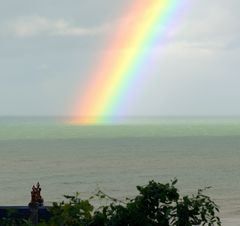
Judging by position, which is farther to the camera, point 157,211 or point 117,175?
point 117,175

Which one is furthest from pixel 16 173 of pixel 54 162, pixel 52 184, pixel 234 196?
pixel 234 196

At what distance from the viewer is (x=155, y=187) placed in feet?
17.4

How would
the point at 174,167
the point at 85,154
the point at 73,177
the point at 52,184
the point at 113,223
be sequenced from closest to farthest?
1. the point at 113,223
2. the point at 52,184
3. the point at 73,177
4. the point at 174,167
5. the point at 85,154

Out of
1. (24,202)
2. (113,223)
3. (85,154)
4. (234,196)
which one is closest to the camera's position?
(113,223)

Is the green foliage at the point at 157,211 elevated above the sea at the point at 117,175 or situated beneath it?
elevated above

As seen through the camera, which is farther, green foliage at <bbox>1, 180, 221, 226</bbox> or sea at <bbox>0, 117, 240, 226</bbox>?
sea at <bbox>0, 117, 240, 226</bbox>

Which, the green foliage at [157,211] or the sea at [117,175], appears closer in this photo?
the green foliage at [157,211]

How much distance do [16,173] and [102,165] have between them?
18.6 metres

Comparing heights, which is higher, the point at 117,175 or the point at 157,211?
the point at 157,211

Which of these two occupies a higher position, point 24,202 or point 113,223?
point 113,223

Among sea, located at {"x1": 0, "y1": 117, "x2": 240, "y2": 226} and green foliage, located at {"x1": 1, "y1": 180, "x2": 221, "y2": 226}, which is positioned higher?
green foliage, located at {"x1": 1, "y1": 180, "x2": 221, "y2": 226}

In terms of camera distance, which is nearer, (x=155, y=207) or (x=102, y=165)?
(x=155, y=207)

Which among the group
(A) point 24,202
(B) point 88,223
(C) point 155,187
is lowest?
(A) point 24,202

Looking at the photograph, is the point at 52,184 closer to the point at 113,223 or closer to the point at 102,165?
the point at 102,165
